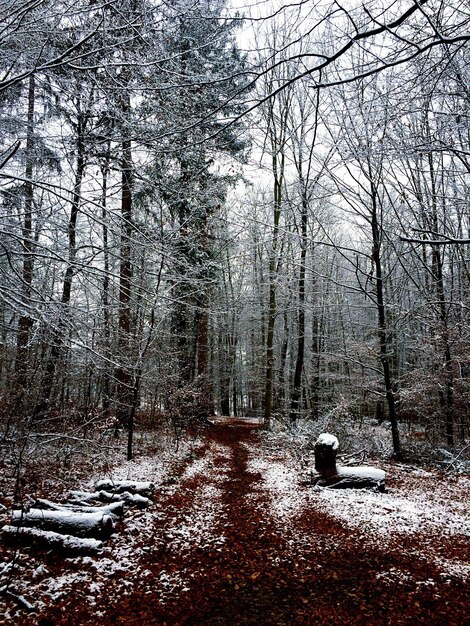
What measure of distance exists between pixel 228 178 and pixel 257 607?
14.6m

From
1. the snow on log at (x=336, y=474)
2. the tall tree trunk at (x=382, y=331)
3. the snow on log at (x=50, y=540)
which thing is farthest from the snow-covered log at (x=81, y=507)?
the tall tree trunk at (x=382, y=331)

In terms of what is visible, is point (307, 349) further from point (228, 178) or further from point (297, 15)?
point (297, 15)

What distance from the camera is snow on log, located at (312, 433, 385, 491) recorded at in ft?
25.0

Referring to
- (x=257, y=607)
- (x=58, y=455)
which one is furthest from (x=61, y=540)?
(x=58, y=455)

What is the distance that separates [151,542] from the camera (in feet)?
16.3

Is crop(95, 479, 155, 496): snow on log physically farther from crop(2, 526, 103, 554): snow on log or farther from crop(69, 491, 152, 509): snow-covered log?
crop(2, 526, 103, 554): snow on log

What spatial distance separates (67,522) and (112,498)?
1.42 meters

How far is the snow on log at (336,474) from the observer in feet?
25.0

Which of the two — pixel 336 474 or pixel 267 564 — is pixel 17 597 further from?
pixel 336 474

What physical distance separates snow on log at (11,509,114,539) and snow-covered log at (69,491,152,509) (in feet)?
4.21

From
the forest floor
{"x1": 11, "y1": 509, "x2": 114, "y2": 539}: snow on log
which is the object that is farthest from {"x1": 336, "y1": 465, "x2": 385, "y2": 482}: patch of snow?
{"x1": 11, "y1": 509, "x2": 114, "y2": 539}: snow on log

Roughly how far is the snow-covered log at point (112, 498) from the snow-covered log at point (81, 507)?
0.36 metres

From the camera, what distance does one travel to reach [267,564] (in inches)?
179

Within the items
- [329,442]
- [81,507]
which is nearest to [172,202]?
[81,507]
